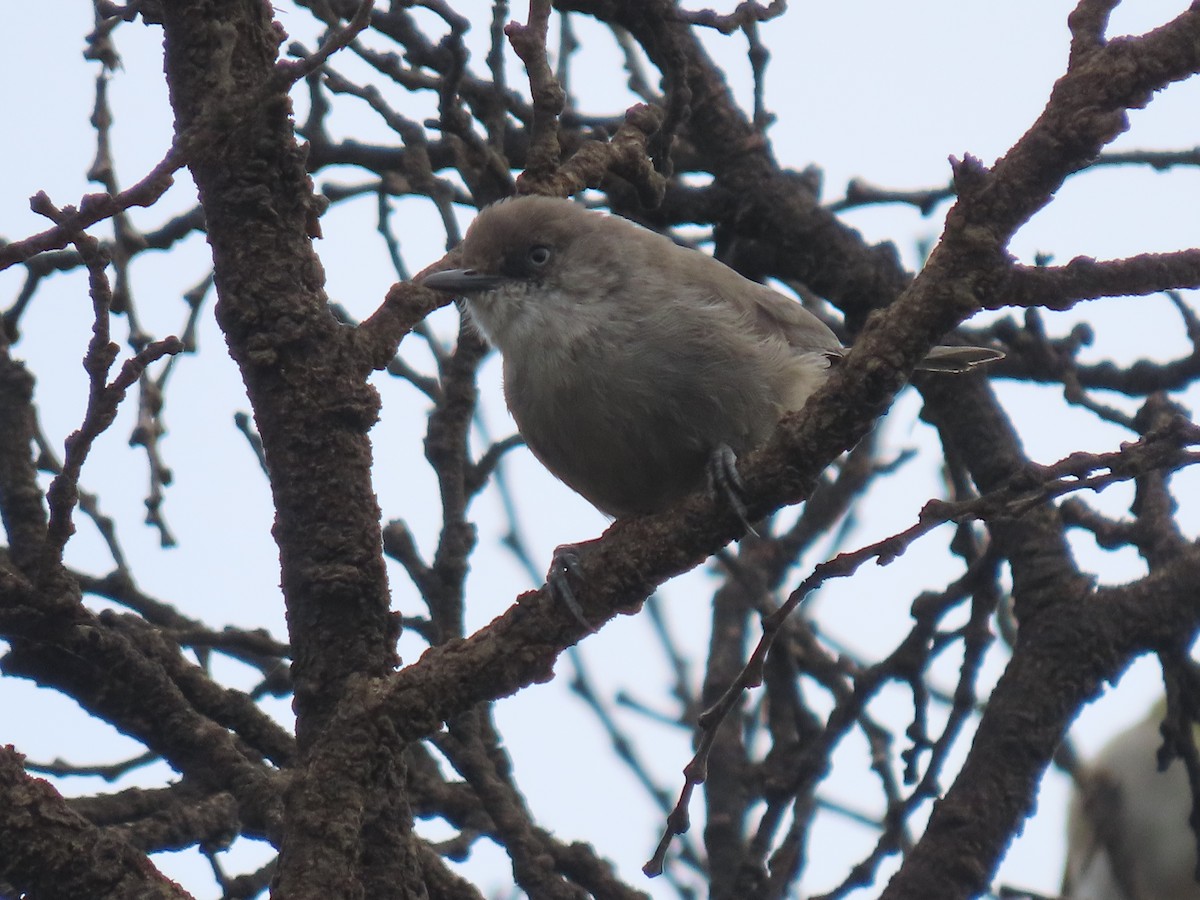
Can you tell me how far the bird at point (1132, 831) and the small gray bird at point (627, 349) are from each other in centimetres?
158

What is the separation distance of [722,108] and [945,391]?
1218mm

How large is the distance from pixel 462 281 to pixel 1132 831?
2.87 m

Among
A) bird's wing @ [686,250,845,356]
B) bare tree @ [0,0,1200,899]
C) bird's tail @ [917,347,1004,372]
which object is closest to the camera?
bare tree @ [0,0,1200,899]

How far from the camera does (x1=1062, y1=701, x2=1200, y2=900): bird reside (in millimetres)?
4766

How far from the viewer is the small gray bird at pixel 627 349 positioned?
3.98m

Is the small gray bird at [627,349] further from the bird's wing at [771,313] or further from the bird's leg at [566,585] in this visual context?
the bird's leg at [566,585]

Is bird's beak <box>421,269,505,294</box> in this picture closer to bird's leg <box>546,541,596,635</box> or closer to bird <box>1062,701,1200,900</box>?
bird's leg <box>546,541,596,635</box>

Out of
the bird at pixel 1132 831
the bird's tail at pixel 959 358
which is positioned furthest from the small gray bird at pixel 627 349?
the bird at pixel 1132 831

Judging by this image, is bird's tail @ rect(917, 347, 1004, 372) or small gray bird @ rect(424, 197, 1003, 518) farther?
bird's tail @ rect(917, 347, 1004, 372)

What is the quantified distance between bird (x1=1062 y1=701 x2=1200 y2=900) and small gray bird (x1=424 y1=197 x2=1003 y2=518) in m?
1.58

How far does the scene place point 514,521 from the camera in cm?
563

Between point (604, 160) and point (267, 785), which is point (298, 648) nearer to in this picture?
point (267, 785)

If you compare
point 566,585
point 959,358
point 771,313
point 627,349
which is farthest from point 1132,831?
point 566,585

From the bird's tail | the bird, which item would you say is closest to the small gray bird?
the bird's tail
